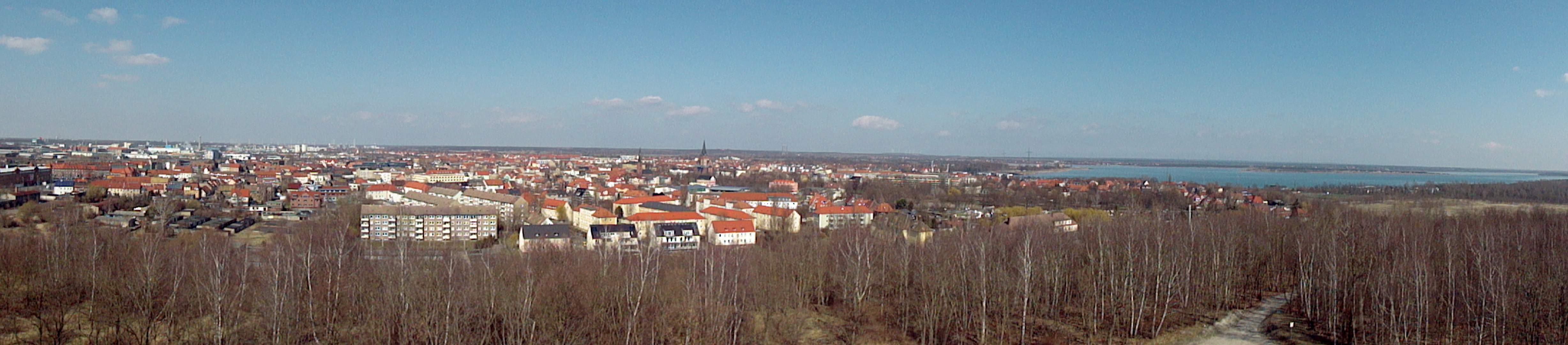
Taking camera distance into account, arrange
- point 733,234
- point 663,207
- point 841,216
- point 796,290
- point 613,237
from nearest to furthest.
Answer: point 796,290, point 613,237, point 733,234, point 841,216, point 663,207

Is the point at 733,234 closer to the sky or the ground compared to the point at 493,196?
closer to the ground

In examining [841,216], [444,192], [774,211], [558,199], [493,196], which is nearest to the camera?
[774,211]

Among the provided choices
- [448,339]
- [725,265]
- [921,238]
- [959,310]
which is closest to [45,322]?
[448,339]

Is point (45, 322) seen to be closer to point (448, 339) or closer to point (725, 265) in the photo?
point (448, 339)

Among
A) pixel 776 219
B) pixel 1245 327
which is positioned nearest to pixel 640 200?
pixel 776 219

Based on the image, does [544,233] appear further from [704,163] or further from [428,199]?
[704,163]

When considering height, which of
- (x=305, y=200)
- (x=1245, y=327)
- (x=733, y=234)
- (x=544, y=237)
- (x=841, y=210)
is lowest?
(x=1245, y=327)

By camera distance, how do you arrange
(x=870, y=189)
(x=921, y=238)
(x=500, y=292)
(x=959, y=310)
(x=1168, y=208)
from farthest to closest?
1. (x=870, y=189)
2. (x=1168, y=208)
3. (x=921, y=238)
4. (x=959, y=310)
5. (x=500, y=292)
